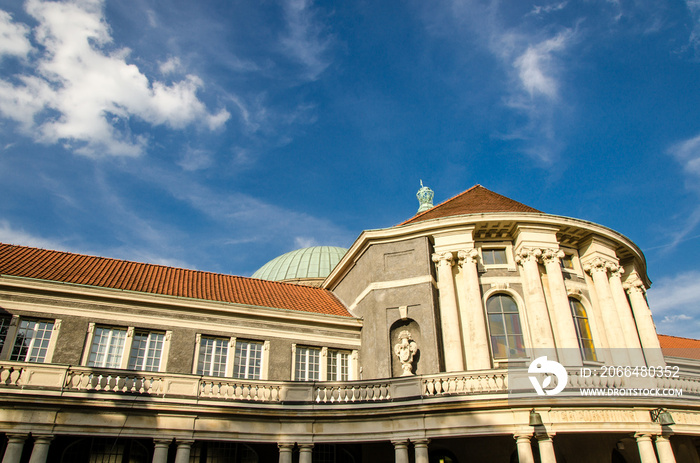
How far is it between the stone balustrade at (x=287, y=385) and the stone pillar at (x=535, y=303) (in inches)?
90.1

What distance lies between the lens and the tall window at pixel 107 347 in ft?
62.1

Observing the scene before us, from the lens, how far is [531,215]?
69.1 feet

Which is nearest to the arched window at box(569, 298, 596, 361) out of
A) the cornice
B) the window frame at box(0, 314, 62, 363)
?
the cornice

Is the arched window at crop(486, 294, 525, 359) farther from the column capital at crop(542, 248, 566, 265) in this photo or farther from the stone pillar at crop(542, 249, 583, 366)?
the column capital at crop(542, 248, 566, 265)

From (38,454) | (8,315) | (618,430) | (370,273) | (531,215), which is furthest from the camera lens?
(370,273)

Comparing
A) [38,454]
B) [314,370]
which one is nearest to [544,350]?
[314,370]

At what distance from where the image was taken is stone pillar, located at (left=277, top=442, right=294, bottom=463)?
16.7 meters

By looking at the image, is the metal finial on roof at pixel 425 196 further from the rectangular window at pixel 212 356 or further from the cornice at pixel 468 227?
the rectangular window at pixel 212 356

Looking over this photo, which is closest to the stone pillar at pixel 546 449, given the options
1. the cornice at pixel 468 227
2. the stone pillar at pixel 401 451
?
the stone pillar at pixel 401 451

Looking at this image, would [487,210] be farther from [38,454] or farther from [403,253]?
[38,454]

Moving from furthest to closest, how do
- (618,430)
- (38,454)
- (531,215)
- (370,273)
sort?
(370,273), (531,215), (618,430), (38,454)

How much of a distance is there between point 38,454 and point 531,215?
19122 mm

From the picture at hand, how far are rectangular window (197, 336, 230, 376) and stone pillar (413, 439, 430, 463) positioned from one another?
330 inches

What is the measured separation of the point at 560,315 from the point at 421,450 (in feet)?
26.0
